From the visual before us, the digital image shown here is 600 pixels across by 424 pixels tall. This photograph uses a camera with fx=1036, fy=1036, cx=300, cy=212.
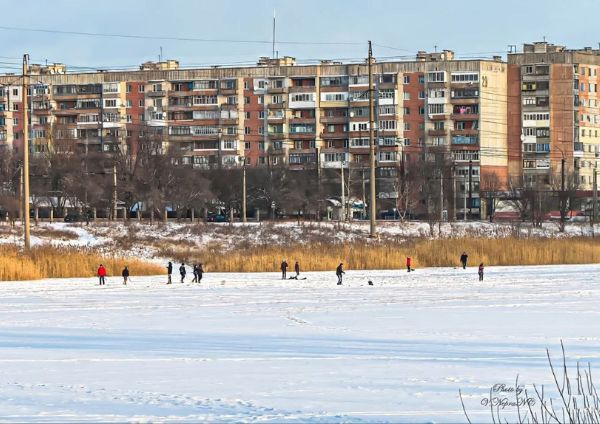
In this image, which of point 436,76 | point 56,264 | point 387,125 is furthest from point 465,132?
point 56,264

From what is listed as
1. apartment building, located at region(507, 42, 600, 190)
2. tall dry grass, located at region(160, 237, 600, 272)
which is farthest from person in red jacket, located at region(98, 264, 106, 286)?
apartment building, located at region(507, 42, 600, 190)

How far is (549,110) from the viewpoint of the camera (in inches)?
4530

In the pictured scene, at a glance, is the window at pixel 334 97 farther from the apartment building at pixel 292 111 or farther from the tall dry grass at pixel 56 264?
the tall dry grass at pixel 56 264

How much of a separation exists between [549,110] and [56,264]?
3343 inches

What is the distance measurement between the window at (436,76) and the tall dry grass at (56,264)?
245 feet

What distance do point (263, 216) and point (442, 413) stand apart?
8249cm

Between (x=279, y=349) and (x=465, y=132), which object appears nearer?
(x=279, y=349)

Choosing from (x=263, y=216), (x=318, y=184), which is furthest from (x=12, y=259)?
(x=263, y=216)

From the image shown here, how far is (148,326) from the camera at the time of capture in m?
22.7

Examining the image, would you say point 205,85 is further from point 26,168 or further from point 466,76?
point 26,168

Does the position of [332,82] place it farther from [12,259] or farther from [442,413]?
[442,413]

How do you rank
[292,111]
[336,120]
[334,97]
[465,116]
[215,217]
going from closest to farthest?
[215,217] → [465,116] → [334,97] → [336,120] → [292,111]

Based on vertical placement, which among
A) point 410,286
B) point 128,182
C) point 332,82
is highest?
point 332,82

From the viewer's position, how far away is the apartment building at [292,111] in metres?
113
